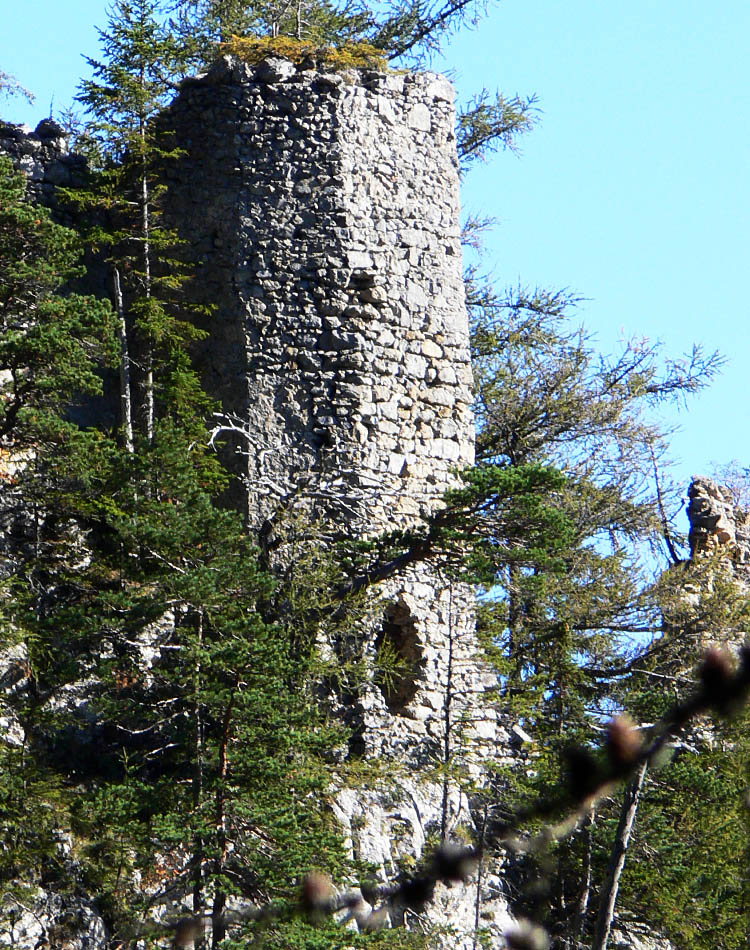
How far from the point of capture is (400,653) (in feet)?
41.2

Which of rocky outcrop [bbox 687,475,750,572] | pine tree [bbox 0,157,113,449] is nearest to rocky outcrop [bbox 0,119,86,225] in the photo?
pine tree [bbox 0,157,113,449]

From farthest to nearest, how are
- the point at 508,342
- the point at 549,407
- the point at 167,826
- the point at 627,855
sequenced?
the point at 508,342
the point at 549,407
the point at 627,855
the point at 167,826

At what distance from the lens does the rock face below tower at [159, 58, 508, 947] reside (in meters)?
12.3

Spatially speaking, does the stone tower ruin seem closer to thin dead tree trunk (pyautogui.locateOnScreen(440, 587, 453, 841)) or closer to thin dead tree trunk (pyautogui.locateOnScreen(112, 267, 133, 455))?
thin dead tree trunk (pyautogui.locateOnScreen(440, 587, 453, 841))

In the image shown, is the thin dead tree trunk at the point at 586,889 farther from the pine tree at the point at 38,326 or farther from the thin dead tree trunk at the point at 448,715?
the pine tree at the point at 38,326

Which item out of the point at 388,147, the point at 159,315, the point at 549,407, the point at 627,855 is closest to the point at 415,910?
the point at 627,855

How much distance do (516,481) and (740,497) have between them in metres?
8.65

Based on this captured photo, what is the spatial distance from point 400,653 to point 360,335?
9.43 feet

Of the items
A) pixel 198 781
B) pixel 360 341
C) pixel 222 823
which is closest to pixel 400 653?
pixel 360 341

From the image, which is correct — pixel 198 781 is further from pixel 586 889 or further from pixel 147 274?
pixel 147 274

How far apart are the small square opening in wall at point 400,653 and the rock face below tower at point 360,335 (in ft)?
0.06

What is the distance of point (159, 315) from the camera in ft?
42.6

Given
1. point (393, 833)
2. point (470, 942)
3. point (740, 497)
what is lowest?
point (470, 942)

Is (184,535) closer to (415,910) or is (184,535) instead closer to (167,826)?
(167,826)
